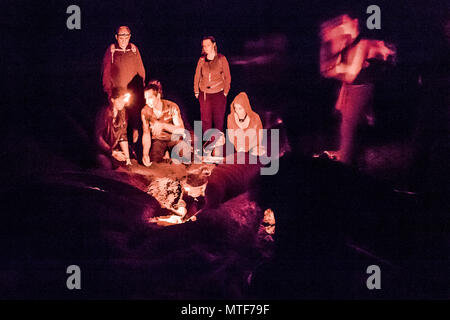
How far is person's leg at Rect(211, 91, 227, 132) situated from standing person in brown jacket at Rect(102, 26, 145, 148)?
0.65m

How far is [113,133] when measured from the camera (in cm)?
439

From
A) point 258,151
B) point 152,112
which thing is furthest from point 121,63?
point 258,151

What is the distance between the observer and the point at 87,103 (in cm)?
434

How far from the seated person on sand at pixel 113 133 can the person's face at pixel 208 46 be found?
81 centimetres

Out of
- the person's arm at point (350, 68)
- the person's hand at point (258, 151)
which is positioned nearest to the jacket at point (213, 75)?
the person's hand at point (258, 151)

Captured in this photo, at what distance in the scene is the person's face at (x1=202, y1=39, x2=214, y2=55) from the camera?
4.26 metres

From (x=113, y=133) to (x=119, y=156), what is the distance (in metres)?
0.21

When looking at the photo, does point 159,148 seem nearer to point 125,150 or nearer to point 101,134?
point 125,150

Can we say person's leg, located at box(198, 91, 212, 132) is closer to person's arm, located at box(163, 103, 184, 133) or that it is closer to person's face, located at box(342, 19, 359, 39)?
person's arm, located at box(163, 103, 184, 133)

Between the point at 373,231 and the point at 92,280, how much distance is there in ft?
8.30

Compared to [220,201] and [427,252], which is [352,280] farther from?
[220,201]

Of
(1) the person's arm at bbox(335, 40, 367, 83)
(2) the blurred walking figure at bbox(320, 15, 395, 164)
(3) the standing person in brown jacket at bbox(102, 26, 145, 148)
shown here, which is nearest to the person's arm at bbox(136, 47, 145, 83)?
(3) the standing person in brown jacket at bbox(102, 26, 145, 148)

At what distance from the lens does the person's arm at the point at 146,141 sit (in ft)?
14.5

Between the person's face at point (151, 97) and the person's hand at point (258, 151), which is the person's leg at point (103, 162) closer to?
the person's face at point (151, 97)
